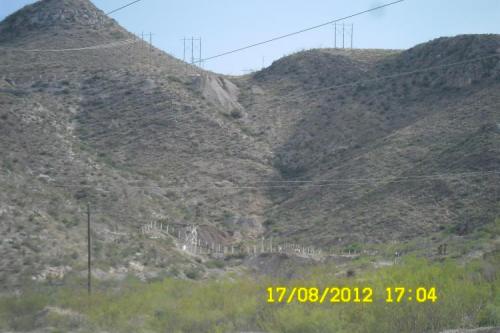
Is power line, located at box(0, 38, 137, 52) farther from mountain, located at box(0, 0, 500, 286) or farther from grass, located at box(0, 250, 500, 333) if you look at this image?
grass, located at box(0, 250, 500, 333)

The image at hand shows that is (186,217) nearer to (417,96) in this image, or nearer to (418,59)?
(417,96)

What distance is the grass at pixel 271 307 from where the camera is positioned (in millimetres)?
15539

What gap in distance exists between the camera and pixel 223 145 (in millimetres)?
60938

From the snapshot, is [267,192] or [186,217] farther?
[267,192]

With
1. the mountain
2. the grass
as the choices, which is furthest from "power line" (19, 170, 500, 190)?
the grass

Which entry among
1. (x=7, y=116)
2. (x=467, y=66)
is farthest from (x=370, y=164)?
(x=7, y=116)

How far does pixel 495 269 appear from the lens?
1792cm

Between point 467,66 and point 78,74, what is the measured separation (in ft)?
124
